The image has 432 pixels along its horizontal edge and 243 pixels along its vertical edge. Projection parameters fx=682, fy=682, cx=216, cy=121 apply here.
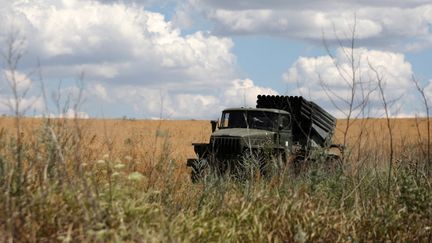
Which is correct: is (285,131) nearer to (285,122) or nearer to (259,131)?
(285,122)

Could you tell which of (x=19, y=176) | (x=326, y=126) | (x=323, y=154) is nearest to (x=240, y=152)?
(x=326, y=126)

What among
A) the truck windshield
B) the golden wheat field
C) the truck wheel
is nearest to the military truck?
the truck windshield

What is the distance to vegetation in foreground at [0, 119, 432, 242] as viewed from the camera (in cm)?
540

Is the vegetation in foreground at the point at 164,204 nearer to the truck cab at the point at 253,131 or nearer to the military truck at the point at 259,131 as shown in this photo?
the military truck at the point at 259,131

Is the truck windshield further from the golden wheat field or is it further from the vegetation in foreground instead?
the vegetation in foreground

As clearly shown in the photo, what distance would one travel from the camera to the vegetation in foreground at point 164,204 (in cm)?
540

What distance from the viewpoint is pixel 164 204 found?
707cm

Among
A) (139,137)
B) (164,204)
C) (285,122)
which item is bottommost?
(164,204)

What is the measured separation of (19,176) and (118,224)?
898 mm

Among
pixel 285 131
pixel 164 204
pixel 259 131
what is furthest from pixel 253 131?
pixel 164 204

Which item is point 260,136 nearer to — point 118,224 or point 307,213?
point 307,213

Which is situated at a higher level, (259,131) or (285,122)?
(285,122)

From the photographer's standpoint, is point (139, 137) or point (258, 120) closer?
point (139, 137)

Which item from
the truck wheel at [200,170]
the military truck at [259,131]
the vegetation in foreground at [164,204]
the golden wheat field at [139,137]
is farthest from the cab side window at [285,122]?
the vegetation in foreground at [164,204]
